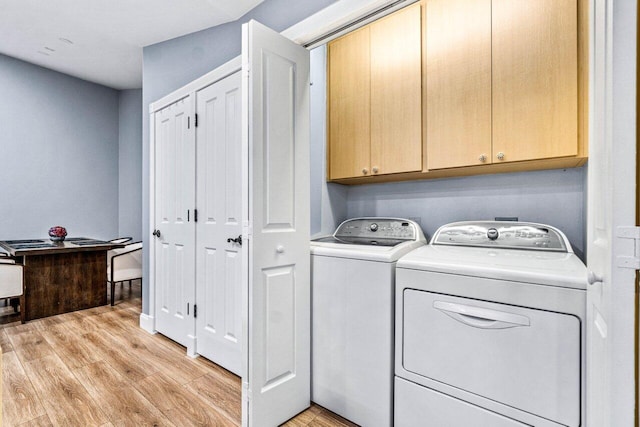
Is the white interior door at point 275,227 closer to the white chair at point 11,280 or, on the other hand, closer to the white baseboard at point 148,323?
the white baseboard at point 148,323

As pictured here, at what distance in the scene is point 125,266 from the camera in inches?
152

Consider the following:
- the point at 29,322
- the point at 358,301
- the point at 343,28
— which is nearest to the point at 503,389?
the point at 358,301

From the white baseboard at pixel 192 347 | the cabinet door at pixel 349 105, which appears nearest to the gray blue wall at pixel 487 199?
the cabinet door at pixel 349 105

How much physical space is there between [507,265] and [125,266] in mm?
4167

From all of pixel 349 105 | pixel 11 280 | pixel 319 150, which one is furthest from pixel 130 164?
pixel 349 105

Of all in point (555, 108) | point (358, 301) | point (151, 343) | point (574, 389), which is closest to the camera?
point (574, 389)

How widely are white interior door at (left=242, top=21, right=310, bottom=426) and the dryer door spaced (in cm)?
63

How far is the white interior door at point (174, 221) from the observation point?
8.36 ft

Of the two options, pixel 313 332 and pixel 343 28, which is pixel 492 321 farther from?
pixel 343 28

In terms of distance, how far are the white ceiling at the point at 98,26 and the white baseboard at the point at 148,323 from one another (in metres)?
2.70

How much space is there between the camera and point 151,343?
2.69 meters

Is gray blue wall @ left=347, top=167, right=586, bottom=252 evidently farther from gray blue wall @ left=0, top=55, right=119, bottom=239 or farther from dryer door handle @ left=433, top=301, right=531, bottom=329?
gray blue wall @ left=0, top=55, right=119, bottom=239

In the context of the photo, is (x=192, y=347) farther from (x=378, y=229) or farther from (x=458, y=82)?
(x=458, y=82)

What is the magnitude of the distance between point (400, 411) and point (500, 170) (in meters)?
1.43
